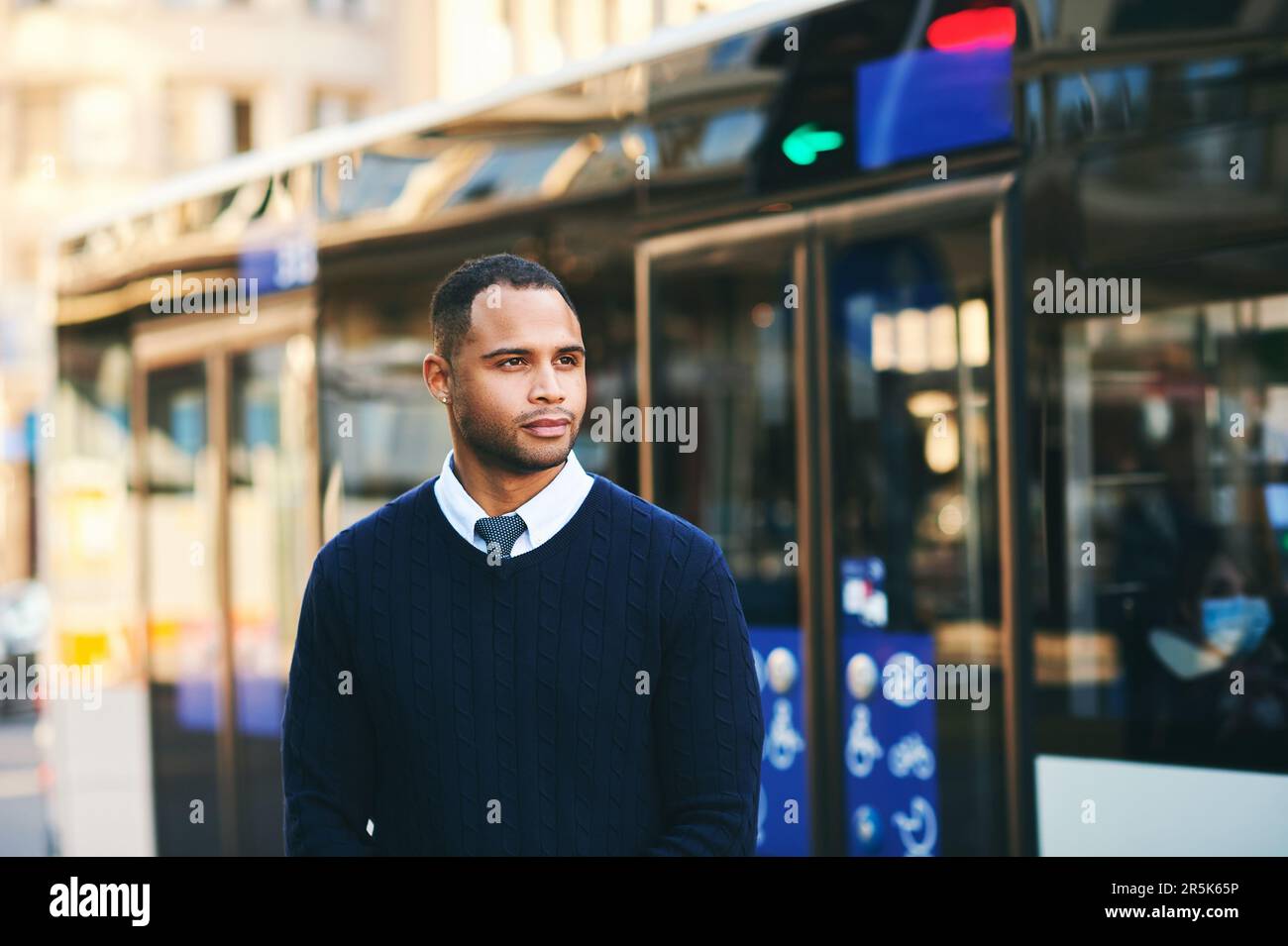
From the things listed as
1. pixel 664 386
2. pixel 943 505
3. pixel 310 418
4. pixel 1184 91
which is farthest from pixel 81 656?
pixel 1184 91

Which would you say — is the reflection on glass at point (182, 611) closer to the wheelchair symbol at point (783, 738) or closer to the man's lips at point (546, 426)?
the wheelchair symbol at point (783, 738)

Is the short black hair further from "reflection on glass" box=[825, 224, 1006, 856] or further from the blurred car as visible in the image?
the blurred car

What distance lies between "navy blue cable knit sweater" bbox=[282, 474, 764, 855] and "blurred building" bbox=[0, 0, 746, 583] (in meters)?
28.8

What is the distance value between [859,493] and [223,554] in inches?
139

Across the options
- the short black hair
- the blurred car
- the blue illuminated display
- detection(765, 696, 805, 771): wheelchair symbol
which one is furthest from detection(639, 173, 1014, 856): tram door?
the blurred car

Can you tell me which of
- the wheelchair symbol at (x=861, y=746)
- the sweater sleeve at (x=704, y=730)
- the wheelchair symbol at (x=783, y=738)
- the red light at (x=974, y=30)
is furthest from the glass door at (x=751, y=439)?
the sweater sleeve at (x=704, y=730)

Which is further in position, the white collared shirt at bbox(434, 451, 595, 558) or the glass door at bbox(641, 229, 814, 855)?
the glass door at bbox(641, 229, 814, 855)

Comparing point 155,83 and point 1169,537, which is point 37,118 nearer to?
point 155,83

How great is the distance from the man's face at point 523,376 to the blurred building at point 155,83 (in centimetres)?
2871

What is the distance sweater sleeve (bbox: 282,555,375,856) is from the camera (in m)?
2.65

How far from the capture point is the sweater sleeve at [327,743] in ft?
8.70
